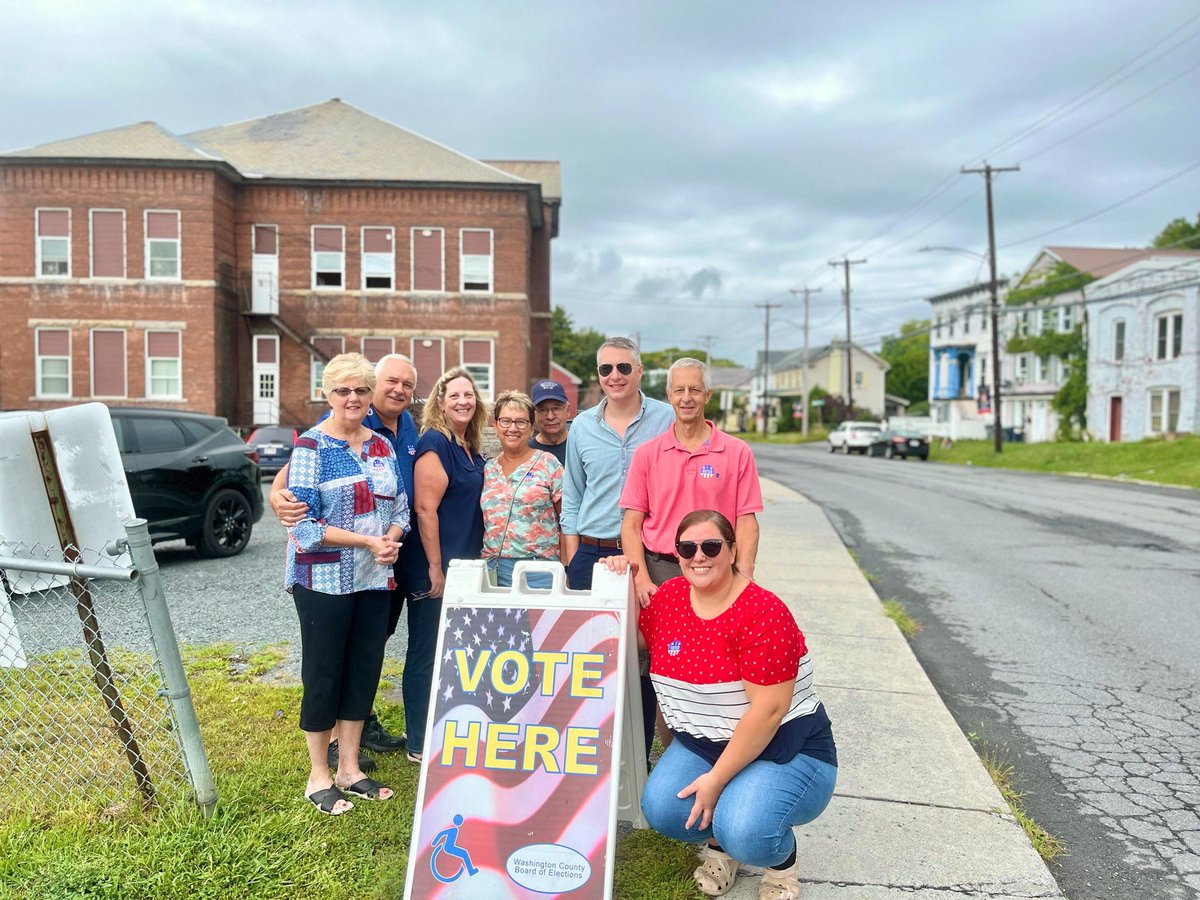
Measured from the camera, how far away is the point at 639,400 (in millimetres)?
4266

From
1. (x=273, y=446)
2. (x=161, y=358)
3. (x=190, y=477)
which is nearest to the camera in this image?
(x=190, y=477)

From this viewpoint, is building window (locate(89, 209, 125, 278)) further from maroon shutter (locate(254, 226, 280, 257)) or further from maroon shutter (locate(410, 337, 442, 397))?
maroon shutter (locate(410, 337, 442, 397))

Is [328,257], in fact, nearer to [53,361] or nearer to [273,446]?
[53,361]

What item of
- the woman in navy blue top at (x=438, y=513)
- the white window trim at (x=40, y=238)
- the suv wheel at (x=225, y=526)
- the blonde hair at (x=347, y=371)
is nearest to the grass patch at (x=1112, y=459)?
the suv wheel at (x=225, y=526)

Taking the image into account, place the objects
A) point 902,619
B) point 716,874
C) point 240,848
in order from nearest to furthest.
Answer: point 716,874 < point 240,848 < point 902,619

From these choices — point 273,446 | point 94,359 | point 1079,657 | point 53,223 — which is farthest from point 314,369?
point 1079,657

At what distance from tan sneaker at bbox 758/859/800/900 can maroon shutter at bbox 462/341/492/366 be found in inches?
1171

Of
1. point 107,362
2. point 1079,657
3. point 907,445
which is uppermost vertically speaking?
point 107,362

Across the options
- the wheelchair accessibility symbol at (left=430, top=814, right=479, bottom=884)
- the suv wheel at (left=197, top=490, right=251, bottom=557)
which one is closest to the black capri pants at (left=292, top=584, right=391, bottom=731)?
the wheelchair accessibility symbol at (left=430, top=814, right=479, bottom=884)

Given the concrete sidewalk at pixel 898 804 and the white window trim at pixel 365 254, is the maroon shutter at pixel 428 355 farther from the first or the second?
the concrete sidewalk at pixel 898 804

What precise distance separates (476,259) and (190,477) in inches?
935

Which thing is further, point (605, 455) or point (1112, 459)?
point (1112, 459)

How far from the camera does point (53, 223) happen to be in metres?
30.0

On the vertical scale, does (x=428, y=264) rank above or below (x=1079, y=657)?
above
